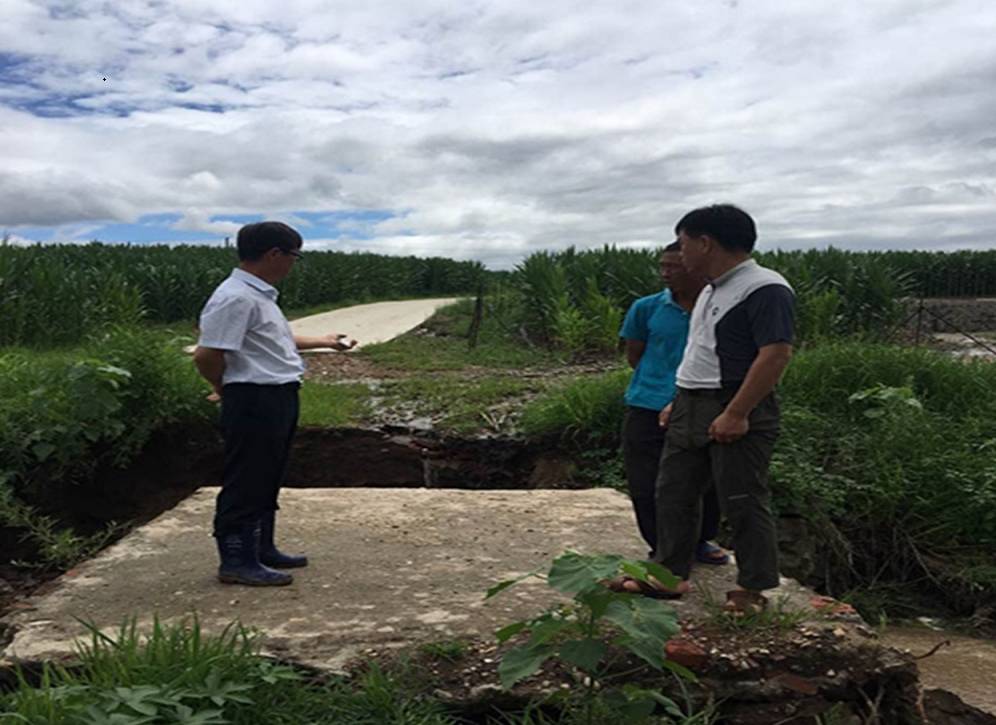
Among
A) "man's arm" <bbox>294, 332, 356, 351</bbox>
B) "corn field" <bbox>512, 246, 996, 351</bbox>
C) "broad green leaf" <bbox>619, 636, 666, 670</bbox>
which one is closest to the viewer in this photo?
"broad green leaf" <bbox>619, 636, 666, 670</bbox>

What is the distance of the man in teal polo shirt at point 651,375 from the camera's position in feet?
12.3

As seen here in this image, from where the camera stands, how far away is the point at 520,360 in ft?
36.9

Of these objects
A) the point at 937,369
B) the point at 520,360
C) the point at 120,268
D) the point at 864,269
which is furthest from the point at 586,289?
the point at 120,268

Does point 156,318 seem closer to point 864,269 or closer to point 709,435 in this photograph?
point 864,269

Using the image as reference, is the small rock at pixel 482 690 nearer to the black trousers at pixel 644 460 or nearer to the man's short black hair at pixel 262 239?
the black trousers at pixel 644 460

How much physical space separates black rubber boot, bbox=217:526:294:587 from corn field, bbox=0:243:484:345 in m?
8.28

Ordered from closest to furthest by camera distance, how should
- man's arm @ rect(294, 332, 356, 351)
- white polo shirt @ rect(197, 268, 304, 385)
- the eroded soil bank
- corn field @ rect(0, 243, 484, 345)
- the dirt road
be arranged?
1. the eroded soil bank
2. white polo shirt @ rect(197, 268, 304, 385)
3. man's arm @ rect(294, 332, 356, 351)
4. corn field @ rect(0, 243, 484, 345)
5. the dirt road

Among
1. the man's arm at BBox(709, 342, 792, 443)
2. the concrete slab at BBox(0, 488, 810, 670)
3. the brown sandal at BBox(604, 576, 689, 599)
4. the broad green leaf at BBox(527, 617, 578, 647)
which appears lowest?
the concrete slab at BBox(0, 488, 810, 670)

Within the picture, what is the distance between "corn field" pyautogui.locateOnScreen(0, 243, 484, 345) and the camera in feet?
36.7

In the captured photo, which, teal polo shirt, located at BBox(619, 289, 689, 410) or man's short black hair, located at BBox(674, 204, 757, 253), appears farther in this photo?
teal polo shirt, located at BBox(619, 289, 689, 410)

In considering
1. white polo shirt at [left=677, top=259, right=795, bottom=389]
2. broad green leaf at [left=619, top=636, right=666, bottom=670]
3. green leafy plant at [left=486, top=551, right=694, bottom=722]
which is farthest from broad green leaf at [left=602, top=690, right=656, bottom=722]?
white polo shirt at [left=677, top=259, right=795, bottom=389]

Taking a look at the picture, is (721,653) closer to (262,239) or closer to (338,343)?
(338,343)

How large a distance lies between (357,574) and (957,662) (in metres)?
3.17

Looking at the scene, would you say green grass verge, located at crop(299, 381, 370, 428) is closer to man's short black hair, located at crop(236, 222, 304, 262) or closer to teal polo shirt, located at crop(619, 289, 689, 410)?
man's short black hair, located at crop(236, 222, 304, 262)
